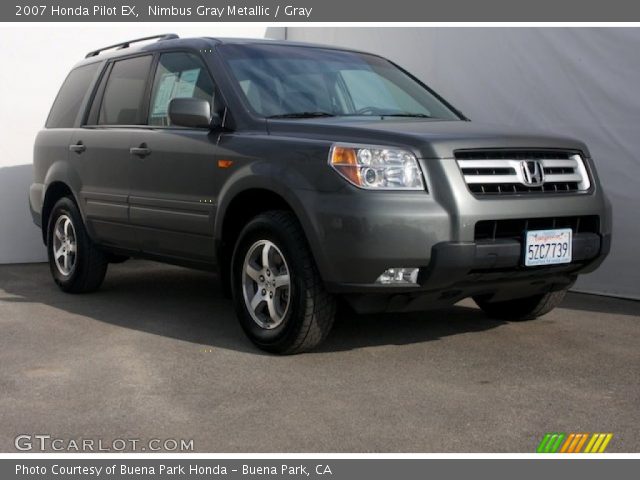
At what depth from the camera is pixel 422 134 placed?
514 centimetres

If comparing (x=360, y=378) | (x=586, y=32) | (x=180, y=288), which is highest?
(x=586, y=32)

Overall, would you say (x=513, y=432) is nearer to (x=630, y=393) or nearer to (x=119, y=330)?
(x=630, y=393)

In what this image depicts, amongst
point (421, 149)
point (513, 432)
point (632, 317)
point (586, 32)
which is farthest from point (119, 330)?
point (586, 32)

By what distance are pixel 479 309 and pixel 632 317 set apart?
3.46 feet

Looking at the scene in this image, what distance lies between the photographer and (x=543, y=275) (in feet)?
17.8

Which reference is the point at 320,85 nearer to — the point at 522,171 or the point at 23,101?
the point at 522,171

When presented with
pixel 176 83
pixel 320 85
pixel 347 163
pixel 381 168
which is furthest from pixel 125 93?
pixel 381 168

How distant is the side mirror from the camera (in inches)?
227

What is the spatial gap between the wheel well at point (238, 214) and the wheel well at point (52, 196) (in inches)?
87.7
